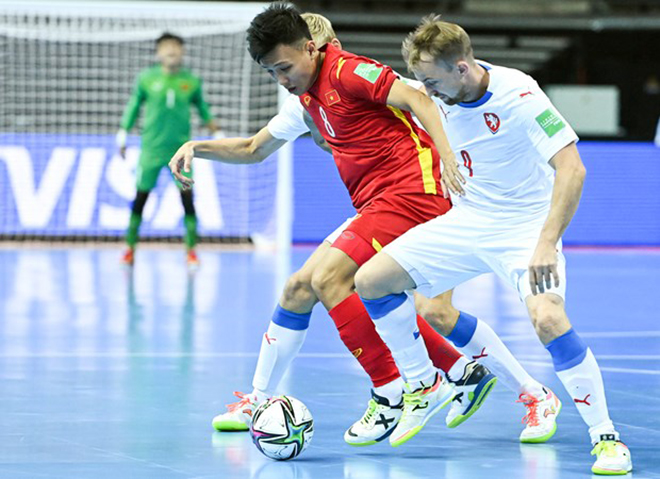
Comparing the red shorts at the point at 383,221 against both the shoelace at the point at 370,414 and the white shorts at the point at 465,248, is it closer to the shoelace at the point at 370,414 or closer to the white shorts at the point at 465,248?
the white shorts at the point at 465,248

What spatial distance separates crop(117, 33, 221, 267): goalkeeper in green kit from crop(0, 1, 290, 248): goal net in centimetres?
193

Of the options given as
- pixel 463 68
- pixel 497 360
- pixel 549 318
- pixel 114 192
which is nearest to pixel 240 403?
pixel 497 360

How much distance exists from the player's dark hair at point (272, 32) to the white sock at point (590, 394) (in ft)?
5.30

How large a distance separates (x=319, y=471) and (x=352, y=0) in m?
18.4

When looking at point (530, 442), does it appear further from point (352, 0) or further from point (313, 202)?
point (352, 0)

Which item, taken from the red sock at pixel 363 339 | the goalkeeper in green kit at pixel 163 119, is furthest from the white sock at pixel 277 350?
the goalkeeper in green kit at pixel 163 119

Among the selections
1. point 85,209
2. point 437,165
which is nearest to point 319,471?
point 437,165

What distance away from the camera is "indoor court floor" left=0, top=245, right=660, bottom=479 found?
418 cm

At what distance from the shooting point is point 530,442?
4.57 meters

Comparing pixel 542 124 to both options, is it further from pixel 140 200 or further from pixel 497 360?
pixel 140 200

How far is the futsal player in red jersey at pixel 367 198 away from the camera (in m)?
4.52

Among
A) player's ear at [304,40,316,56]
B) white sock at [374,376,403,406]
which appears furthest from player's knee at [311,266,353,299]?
player's ear at [304,40,316,56]

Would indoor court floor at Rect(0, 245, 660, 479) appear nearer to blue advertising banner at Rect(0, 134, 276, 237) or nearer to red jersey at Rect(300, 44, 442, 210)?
red jersey at Rect(300, 44, 442, 210)

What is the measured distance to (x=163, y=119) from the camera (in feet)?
38.7
